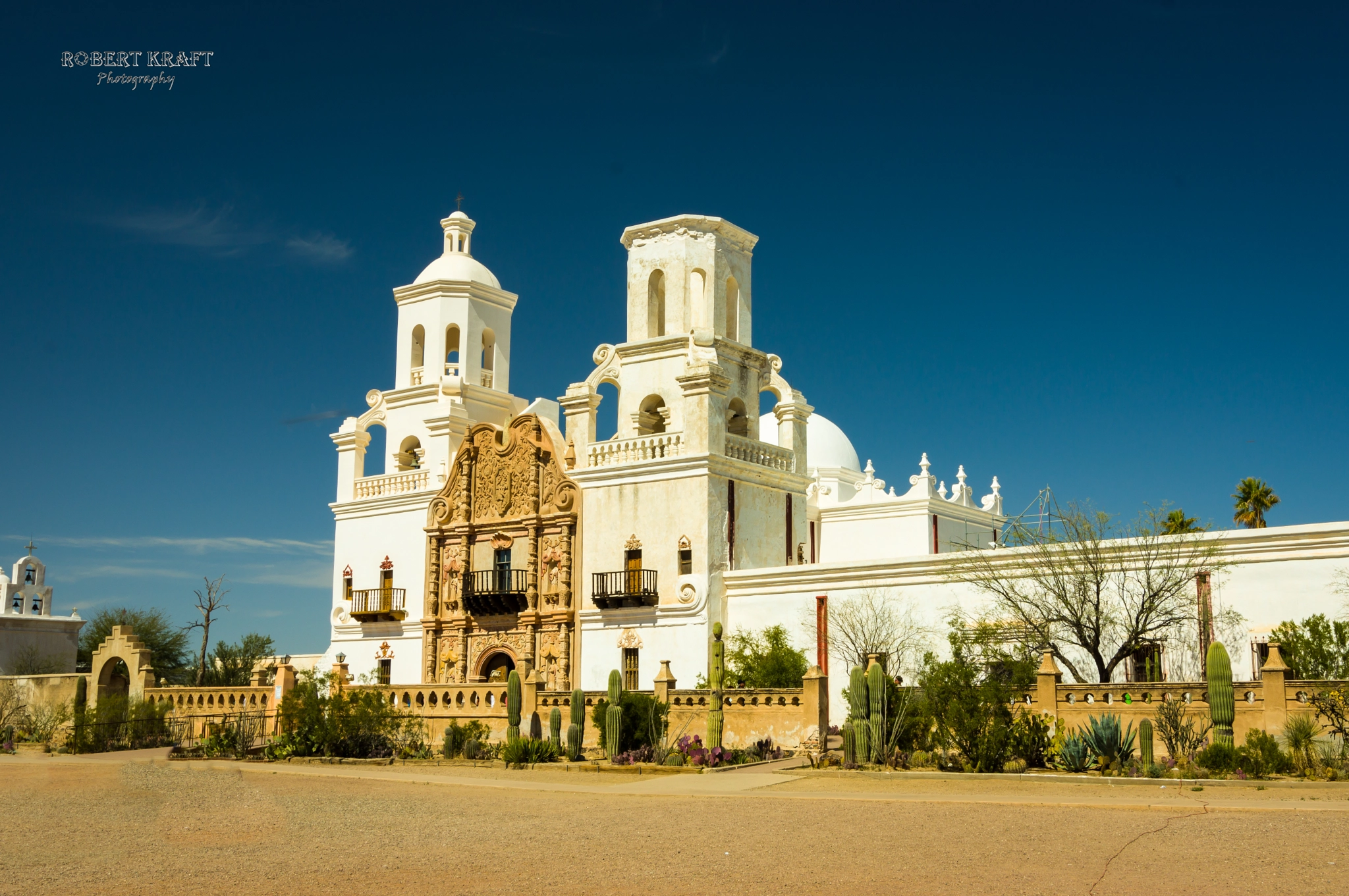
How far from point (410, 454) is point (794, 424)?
13.4 m

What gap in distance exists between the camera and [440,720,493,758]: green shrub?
28.6 m

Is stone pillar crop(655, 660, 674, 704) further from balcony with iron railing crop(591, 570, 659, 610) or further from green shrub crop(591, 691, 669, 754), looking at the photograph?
balcony with iron railing crop(591, 570, 659, 610)

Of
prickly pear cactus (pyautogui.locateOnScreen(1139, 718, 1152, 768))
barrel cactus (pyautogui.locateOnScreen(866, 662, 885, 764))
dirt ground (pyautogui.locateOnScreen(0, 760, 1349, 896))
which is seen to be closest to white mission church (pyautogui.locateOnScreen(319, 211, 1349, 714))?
Answer: barrel cactus (pyautogui.locateOnScreen(866, 662, 885, 764))

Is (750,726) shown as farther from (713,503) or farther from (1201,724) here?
(1201,724)

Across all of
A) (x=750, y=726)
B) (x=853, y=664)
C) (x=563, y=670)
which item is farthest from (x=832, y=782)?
(x=563, y=670)

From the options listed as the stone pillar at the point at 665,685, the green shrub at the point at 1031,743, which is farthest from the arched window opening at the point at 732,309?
the green shrub at the point at 1031,743

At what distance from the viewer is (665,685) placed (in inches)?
1097

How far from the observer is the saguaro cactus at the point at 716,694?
86.5 feet

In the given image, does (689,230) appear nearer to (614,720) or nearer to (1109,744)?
(614,720)

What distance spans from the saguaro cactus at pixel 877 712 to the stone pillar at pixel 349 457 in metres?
22.8

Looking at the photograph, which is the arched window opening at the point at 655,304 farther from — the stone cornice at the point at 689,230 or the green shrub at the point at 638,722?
the green shrub at the point at 638,722

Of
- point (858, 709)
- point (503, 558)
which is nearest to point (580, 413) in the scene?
point (503, 558)

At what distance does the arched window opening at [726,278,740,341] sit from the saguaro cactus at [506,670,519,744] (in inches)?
500

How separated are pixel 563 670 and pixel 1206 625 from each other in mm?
16545
